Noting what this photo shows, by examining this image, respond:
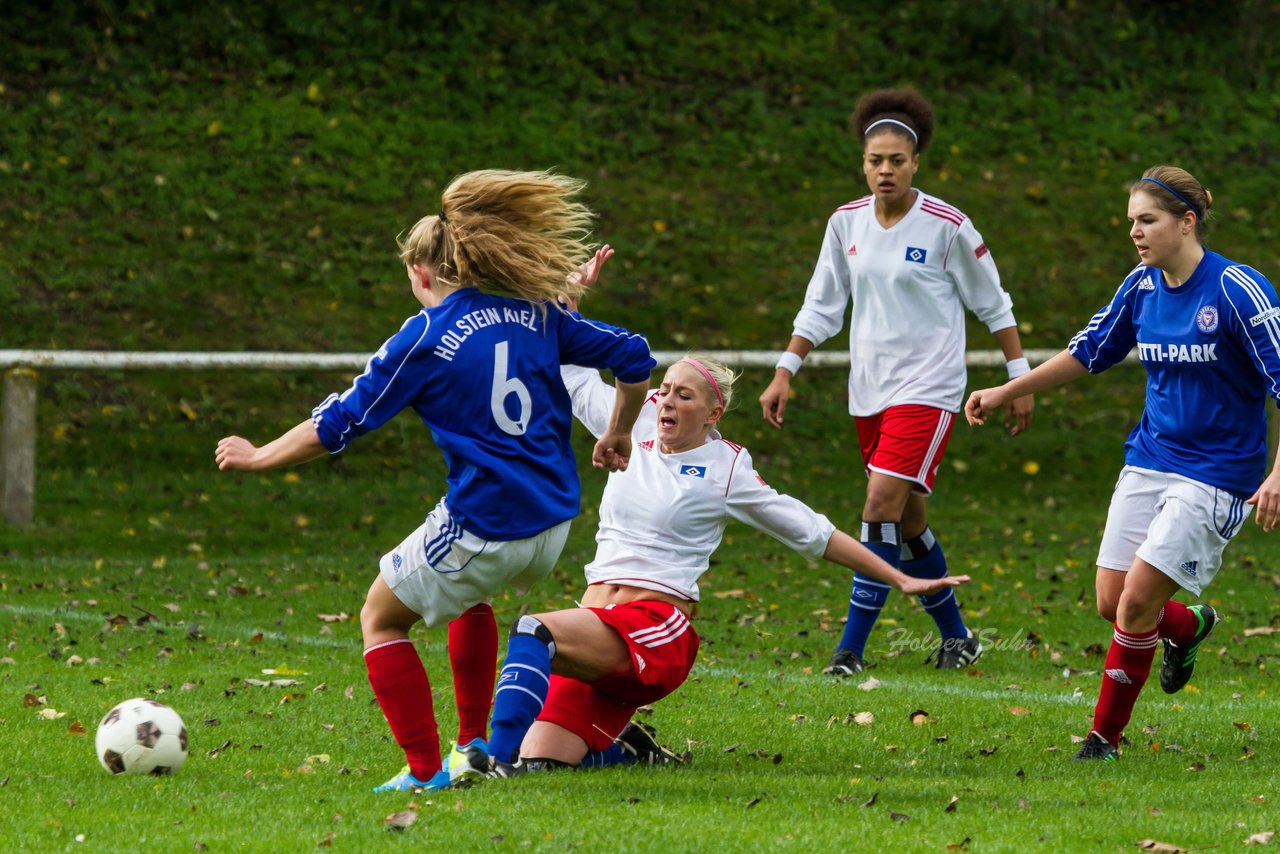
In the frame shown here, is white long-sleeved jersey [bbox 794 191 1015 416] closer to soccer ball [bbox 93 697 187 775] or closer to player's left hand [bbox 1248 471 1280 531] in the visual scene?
player's left hand [bbox 1248 471 1280 531]

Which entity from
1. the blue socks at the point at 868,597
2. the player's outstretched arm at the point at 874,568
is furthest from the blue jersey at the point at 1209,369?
the blue socks at the point at 868,597

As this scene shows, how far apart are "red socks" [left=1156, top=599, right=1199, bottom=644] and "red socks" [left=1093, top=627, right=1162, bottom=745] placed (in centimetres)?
28

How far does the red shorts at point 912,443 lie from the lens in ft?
24.4

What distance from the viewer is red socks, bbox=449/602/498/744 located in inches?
202

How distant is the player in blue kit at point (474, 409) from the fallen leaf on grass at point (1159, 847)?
1805 millimetres

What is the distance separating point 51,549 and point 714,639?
4823 millimetres

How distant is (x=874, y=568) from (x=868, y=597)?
7.52ft

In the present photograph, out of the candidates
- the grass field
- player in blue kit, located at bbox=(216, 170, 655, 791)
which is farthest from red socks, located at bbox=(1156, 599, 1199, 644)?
player in blue kit, located at bbox=(216, 170, 655, 791)

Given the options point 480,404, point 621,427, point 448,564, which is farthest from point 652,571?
point 480,404

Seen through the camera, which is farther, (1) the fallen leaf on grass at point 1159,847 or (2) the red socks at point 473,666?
(2) the red socks at point 473,666

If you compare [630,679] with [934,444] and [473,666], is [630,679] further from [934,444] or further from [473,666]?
[934,444]

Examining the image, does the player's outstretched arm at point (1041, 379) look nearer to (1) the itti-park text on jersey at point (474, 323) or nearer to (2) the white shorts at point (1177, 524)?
(2) the white shorts at point (1177, 524)

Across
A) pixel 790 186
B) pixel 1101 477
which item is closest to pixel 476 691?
pixel 1101 477

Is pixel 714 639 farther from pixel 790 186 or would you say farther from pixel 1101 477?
pixel 790 186
